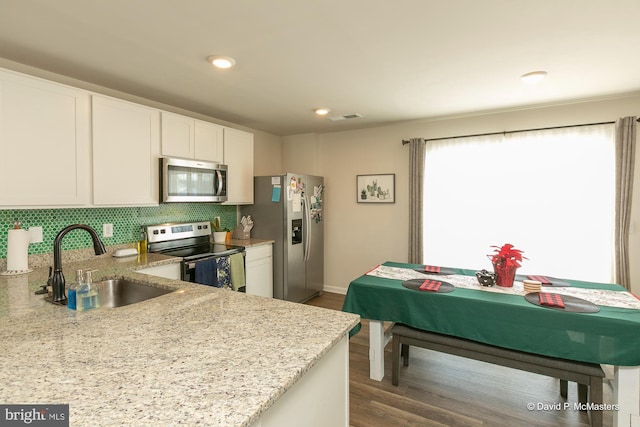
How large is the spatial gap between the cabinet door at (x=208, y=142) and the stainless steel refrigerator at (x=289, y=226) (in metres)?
0.67

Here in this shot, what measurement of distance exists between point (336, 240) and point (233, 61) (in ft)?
9.58

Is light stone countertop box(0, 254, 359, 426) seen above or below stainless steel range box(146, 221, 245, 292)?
below

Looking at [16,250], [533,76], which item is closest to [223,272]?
[16,250]

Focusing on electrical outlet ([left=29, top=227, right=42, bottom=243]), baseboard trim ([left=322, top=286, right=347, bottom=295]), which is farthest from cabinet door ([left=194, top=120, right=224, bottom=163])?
baseboard trim ([left=322, top=286, right=347, bottom=295])

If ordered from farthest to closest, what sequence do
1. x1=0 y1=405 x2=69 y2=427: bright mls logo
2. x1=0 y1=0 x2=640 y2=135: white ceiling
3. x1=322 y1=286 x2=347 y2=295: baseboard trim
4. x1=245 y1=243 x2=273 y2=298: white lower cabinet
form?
1. x1=322 y1=286 x2=347 y2=295: baseboard trim
2. x1=245 y1=243 x2=273 y2=298: white lower cabinet
3. x1=0 y1=0 x2=640 y2=135: white ceiling
4. x1=0 y1=405 x2=69 y2=427: bright mls logo

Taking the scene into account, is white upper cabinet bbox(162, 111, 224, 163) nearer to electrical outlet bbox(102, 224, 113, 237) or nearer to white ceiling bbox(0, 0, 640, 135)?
white ceiling bbox(0, 0, 640, 135)

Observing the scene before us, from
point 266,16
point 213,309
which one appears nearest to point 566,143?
point 266,16

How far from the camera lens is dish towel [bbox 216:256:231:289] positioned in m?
2.91

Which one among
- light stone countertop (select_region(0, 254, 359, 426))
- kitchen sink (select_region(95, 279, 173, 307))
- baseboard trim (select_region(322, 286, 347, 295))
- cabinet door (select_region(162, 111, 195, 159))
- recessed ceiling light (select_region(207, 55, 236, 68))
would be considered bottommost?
baseboard trim (select_region(322, 286, 347, 295))

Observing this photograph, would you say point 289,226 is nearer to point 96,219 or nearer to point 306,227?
point 306,227

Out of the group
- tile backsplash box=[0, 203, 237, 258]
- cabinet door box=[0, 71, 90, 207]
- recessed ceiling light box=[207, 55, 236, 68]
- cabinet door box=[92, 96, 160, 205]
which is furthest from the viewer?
cabinet door box=[92, 96, 160, 205]

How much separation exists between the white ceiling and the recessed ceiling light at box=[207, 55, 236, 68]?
5cm

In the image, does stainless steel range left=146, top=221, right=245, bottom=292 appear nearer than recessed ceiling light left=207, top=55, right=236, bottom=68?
No

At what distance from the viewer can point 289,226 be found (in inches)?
147
